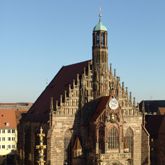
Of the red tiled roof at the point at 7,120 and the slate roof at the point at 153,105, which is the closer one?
the red tiled roof at the point at 7,120

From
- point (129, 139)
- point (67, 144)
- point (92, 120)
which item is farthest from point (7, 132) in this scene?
point (92, 120)

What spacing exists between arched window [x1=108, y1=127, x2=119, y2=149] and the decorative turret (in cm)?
743

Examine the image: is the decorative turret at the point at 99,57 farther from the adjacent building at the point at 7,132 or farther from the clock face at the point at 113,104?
the adjacent building at the point at 7,132

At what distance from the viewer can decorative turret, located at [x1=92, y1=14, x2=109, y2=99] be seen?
6844cm

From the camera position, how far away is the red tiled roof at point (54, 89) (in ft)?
229

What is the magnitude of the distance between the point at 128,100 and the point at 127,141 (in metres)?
7.61

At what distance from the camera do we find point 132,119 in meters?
70.9

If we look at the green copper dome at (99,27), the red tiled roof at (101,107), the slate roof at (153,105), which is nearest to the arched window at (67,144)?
the red tiled roof at (101,107)

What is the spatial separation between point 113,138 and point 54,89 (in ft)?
54.8

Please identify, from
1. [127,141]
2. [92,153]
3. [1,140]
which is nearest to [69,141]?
[92,153]

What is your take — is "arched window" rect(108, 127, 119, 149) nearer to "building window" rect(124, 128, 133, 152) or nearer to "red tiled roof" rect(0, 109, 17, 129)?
"building window" rect(124, 128, 133, 152)

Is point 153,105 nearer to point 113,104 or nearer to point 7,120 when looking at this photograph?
point 7,120

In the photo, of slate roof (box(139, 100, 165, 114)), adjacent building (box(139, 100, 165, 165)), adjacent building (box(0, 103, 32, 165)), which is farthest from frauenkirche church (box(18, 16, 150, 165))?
slate roof (box(139, 100, 165, 114))

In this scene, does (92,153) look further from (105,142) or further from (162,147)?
(162,147)
